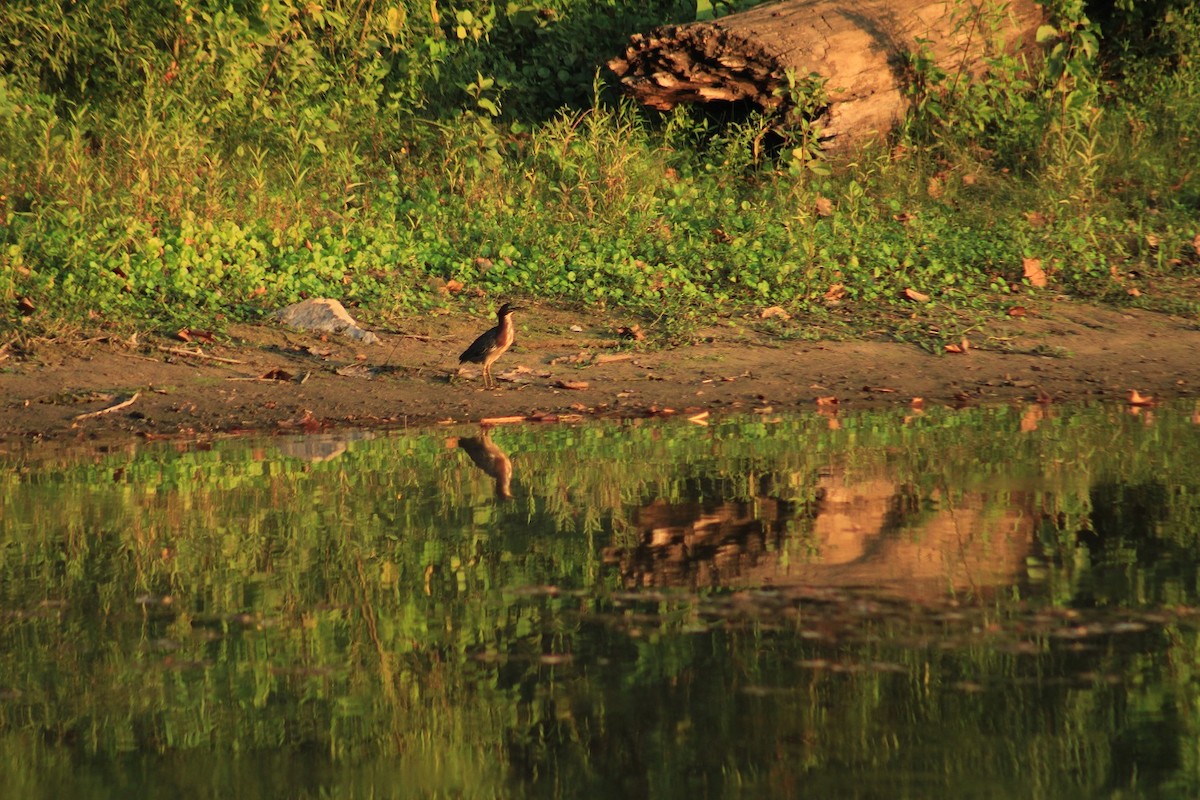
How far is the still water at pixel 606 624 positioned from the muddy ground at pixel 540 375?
1239mm

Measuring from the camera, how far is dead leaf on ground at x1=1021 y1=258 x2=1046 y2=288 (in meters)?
10.6

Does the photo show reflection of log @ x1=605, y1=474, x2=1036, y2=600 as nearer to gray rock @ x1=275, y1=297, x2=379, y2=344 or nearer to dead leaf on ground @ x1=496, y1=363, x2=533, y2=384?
dead leaf on ground @ x1=496, y1=363, x2=533, y2=384

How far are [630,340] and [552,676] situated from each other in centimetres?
586

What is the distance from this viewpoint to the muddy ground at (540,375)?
8039mm

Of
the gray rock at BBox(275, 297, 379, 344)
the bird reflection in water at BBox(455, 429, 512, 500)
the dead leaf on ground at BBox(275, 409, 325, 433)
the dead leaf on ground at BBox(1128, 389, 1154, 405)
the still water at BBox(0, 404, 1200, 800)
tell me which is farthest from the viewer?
the gray rock at BBox(275, 297, 379, 344)

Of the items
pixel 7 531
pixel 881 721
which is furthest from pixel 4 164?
pixel 881 721

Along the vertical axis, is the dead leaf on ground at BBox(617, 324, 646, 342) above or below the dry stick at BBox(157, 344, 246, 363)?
above

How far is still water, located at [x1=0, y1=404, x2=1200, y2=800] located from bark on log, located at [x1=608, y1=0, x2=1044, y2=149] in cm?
567

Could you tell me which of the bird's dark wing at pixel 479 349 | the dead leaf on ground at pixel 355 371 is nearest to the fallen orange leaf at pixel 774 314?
the bird's dark wing at pixel 479 349

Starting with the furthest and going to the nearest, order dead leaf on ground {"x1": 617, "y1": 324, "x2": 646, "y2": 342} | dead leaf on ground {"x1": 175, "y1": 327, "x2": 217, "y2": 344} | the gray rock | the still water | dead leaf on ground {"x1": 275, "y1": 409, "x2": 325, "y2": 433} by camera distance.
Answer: dead leaf on ground {"x1": 617, "y1": 324, "x2": 646, "y2": 342} < the gray rock < dead leaf on ground {"x1": 175, "y1": 327, "x2": 217, "y2": 344} < dead leaf on ground {"x1": 275, "y1": 409, "x2": 325, "y2": 433} < the still water

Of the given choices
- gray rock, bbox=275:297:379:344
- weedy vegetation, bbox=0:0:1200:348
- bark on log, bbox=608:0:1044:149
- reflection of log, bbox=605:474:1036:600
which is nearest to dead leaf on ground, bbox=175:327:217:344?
weedy vegetation, bbox=0:0:1200:348

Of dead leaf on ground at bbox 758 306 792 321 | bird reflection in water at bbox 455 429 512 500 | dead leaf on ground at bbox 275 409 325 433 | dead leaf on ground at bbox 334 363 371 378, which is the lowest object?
bird reflection in water at bbox 455 429 512 500

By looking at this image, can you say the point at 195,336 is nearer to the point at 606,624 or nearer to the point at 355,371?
the point at 355,371

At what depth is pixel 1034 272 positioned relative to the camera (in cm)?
1060
